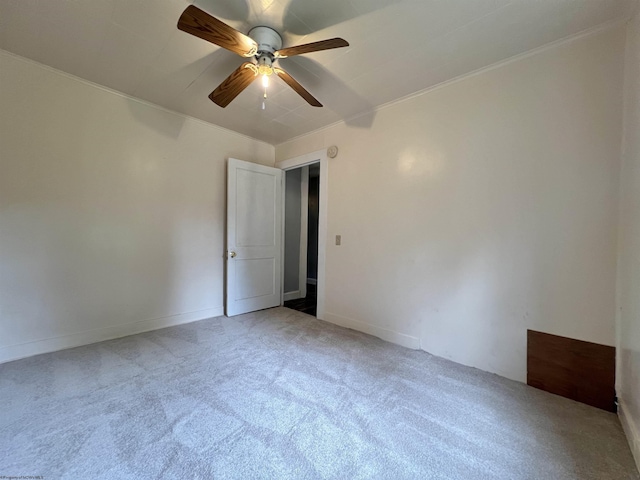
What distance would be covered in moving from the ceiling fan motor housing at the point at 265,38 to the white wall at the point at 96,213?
1866 millimetres

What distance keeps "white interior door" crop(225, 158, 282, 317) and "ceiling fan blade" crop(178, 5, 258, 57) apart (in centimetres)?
187

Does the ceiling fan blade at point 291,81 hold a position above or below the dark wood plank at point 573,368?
above

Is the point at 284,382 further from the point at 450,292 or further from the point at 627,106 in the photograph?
the point at 627,106

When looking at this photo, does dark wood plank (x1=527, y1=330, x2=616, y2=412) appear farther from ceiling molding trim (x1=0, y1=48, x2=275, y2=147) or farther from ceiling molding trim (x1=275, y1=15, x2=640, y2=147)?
ceiling molding trim (x1=0, y1=48, x2=275, y2=147)

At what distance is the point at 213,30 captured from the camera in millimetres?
1445

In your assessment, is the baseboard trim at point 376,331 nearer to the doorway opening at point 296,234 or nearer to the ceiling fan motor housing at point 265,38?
the doorway opening at point 296,234

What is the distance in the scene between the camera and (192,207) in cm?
324

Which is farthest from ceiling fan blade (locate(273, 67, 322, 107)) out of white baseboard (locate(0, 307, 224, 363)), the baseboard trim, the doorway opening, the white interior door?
white baseboard (locate(0, 307, 224, 363))

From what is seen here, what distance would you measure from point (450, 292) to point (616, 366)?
1052mm

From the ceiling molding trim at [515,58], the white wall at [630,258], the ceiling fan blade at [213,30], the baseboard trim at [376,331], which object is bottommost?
the baseboard trim at [376,331]

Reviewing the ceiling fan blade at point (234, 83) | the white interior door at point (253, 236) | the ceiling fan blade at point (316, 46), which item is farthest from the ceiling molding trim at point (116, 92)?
the ceiling fan blade at point (316, 46)

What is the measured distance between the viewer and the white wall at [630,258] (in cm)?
137

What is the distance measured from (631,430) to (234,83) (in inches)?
131

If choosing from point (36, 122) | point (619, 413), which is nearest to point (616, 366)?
point (619, 413)
